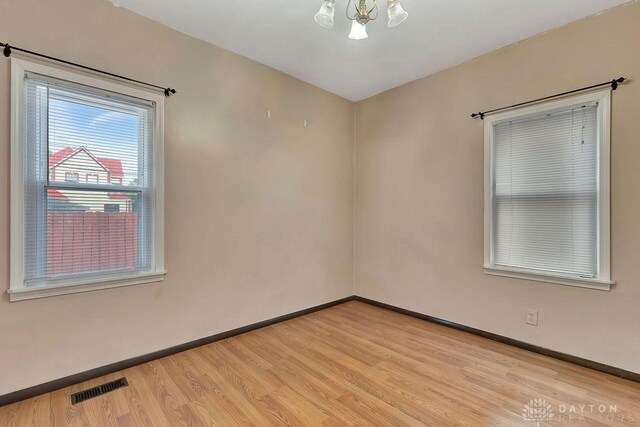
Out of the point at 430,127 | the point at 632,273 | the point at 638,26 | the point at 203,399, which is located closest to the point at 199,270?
the point at 203,399

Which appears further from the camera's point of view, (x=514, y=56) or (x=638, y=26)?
(x=514, y=56)

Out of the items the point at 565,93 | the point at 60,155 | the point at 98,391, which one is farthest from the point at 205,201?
the point at 565,93

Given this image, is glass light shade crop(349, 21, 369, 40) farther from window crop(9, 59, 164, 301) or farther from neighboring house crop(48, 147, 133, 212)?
neighboring house crop(48, 147, 133, 212)

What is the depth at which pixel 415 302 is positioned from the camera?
337cm

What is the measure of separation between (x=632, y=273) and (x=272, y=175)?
3.02 m

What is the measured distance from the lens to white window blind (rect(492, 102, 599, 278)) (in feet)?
7.49

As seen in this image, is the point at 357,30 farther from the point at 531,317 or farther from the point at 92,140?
the point at 531,317

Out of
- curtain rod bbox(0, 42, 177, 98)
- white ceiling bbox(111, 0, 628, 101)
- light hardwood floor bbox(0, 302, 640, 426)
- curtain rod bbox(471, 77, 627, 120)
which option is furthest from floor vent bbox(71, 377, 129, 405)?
curtain rod bbox(471, 77, 627, 120)

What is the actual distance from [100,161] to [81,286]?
0.89 m

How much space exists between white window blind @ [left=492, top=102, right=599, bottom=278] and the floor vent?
3176 millimetres

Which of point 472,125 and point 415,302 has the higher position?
point 472,125

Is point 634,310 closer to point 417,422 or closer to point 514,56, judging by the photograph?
point 417,422

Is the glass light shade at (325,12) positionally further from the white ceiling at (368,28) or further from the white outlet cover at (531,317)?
the white outlet cover at (531,317)

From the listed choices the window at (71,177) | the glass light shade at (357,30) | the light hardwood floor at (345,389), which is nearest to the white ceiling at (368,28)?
the glass light shade at (357,30)
